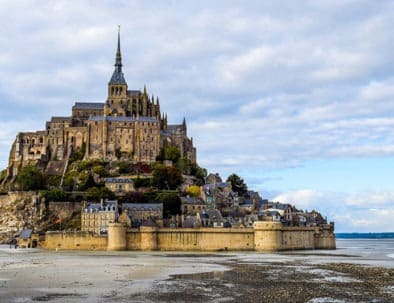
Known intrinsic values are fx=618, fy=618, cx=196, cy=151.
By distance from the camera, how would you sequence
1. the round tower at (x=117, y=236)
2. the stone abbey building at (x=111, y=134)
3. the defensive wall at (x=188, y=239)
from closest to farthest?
the round tower at (x=117, y=236) → the defensive wall at (x=188, y=239) → the stone abbey building at (x=111, y=134)

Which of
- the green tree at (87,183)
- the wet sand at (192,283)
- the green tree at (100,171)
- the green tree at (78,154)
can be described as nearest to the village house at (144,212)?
the green tree at (87,183)

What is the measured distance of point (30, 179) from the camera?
9369 cm

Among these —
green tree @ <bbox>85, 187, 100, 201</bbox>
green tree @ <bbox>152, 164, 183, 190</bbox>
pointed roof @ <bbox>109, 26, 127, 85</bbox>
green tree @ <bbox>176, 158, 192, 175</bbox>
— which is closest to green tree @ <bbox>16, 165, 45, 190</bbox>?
green tree @ <bbox>85, 187, 100, 201</bbox>

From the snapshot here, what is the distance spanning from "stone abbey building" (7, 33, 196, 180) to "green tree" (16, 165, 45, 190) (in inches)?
268

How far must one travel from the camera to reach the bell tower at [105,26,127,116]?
106 meters

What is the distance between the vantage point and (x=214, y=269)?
43.0m

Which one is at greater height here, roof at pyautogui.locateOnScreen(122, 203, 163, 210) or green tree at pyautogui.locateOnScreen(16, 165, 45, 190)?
green tree at pyautogui.locateOnScreen(16, 165, 45, 190)

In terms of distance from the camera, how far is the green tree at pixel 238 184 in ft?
336

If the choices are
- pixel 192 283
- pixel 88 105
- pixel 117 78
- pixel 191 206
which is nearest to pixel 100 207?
pixel 191 206

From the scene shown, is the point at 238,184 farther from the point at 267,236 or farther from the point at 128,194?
the point at 267,236

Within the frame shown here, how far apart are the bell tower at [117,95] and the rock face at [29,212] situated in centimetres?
2275

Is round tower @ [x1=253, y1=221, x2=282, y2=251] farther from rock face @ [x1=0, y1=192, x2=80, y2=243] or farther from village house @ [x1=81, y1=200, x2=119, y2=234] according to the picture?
rock face @ [x1=0, y1=192, x2=80, y2=243]

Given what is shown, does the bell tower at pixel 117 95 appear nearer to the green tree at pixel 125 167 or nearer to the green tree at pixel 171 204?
the green tree at pixel 125 167

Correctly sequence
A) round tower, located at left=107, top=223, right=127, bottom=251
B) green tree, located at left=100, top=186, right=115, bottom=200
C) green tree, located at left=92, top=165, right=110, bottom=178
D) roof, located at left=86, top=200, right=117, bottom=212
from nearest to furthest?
round tower, located at left=107, top=223, right=127, bottom=251, roof, located at left=86, top=200, right=117, bottom=212, green tree, located at left=100, top=186, right=115, bottom=200, green tree, located at left=92, top=165, right=110, bottom=178
